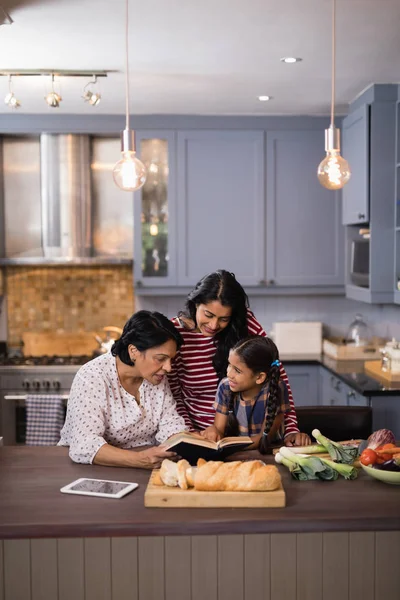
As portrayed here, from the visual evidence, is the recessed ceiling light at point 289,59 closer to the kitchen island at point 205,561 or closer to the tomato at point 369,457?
the tomato at point 369,457

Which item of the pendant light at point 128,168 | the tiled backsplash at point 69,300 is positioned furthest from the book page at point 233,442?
the tiled backsplash at point 69,300

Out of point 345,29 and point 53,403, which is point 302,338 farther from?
point 345,29

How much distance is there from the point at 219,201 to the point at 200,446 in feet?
11.0

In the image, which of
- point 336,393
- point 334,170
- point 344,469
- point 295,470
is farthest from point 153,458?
point 336,393

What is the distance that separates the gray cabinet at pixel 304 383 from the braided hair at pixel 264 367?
2.58 metres

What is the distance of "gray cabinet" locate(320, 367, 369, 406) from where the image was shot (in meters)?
4.34

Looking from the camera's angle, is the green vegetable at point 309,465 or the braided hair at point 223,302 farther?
the braided hair at point 223,302

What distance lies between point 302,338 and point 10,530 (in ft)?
12.8

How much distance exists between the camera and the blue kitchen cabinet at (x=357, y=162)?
15.7 ft

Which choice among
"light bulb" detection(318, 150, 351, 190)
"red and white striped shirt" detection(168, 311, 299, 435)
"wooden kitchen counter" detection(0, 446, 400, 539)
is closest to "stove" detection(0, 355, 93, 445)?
"red and white striped shirt" detection(168, 311, 299, 435)

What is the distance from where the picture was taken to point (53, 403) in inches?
197

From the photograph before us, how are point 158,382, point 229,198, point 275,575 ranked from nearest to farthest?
point 275,575
point 158,382
point 229,198

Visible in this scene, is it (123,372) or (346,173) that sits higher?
(346,173)

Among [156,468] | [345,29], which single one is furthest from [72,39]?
[156,468]
